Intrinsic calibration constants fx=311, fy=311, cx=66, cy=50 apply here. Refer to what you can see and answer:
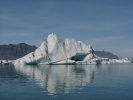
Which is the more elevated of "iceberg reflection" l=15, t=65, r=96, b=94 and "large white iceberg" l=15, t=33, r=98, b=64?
"large white iceberg" l=15, t=33, r=98, b=64

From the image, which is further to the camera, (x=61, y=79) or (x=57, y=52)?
(x=57, y=52)

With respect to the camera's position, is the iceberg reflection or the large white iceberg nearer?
the iceberg reflection

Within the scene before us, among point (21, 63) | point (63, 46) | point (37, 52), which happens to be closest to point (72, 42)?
point (63, 46)

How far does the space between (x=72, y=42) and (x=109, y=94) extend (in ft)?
212

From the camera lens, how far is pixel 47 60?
88.9m

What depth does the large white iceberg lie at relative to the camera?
283 feet

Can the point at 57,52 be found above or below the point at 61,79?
above

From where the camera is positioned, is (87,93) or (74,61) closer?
(87,93)

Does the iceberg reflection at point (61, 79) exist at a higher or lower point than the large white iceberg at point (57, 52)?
lower

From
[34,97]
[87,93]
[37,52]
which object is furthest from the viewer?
[37,52]

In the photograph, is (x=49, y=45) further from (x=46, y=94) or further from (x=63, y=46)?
(x=46, y=94)

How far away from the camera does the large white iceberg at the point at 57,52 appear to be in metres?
86.2

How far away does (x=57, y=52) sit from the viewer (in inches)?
3398

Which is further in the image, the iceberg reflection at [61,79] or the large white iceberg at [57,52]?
the large white iceberg at [57,52]
